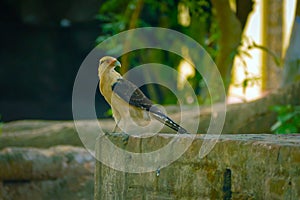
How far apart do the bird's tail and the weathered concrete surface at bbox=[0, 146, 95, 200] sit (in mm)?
2241

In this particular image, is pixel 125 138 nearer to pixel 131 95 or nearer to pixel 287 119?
pixel 131 95

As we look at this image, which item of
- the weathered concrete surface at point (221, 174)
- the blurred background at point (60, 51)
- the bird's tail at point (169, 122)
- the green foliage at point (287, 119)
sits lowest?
the weathered concrete surface at point (221, 174)

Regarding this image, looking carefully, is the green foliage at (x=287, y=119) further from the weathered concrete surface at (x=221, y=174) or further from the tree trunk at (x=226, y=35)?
the weathered concrete surface at (x=221, y=174)

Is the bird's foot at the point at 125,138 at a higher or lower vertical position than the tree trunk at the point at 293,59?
lower

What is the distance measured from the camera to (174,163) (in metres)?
3.76

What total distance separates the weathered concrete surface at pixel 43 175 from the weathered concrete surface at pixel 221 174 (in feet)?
8.02

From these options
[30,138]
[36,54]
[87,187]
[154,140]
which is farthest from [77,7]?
[154,140]

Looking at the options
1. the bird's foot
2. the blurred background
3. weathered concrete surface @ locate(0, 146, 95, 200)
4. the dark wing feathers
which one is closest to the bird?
the dark wing feathers

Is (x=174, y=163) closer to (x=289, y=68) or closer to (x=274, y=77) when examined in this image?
(x=289, y=68)

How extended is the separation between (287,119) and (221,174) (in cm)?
314

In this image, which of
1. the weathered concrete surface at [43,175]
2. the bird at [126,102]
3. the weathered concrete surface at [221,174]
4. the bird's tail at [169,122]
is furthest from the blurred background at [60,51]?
the weathered concrete surface at [221,174]

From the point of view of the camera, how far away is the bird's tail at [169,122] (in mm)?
4305

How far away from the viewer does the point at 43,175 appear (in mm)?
6590

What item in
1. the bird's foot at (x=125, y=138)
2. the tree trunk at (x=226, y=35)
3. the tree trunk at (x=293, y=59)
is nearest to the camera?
the bird's foot at (x=125, y=138)
